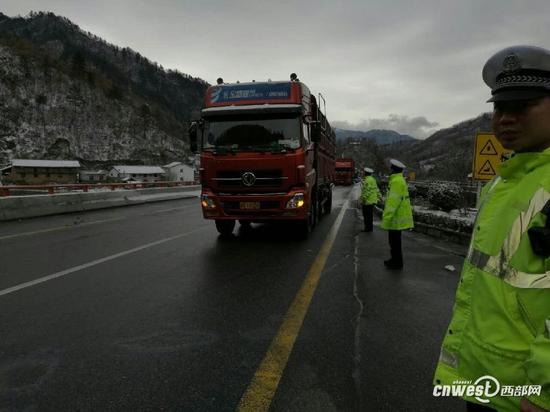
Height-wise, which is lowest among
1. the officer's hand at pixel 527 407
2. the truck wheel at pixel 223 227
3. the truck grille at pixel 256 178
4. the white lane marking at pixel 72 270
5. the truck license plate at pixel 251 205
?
the white lane marking at pixel 72 270

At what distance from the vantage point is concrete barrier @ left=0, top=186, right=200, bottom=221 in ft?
44.1

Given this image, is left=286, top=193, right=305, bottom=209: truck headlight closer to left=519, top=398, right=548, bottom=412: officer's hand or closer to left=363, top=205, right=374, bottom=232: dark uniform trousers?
left=363, top=205, right=374, bottom=232: dark uniform trousers

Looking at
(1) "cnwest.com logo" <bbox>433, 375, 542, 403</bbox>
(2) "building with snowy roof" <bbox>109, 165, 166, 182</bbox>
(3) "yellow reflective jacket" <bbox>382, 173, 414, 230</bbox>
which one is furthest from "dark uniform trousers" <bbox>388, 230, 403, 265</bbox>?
(2) "building with snowy roof" <bbox>109, 165, 166, 182</bbox>

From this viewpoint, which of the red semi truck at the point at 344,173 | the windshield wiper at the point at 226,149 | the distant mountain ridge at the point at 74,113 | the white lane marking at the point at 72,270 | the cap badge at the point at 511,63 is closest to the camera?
the cap badge at the point at 511,63

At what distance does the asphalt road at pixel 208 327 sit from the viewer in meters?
2.73

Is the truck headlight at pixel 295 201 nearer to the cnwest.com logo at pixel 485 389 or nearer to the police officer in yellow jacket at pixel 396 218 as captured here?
the police officer in yellow jacket at pixel 396 218

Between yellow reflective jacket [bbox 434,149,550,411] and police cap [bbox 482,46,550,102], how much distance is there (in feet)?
0.71

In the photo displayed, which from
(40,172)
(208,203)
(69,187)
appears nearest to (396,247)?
(208,203)

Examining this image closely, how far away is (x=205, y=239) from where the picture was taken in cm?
915

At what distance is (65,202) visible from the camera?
1605cm

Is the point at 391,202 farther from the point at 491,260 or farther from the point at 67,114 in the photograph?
the point at 67,114

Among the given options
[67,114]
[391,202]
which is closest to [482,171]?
[391,202]

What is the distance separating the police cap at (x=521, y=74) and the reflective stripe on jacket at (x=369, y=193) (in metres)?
10.1

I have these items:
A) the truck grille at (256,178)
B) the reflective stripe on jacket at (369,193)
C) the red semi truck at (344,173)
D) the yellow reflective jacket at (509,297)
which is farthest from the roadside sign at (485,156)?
the red semi truck at (344,173)
